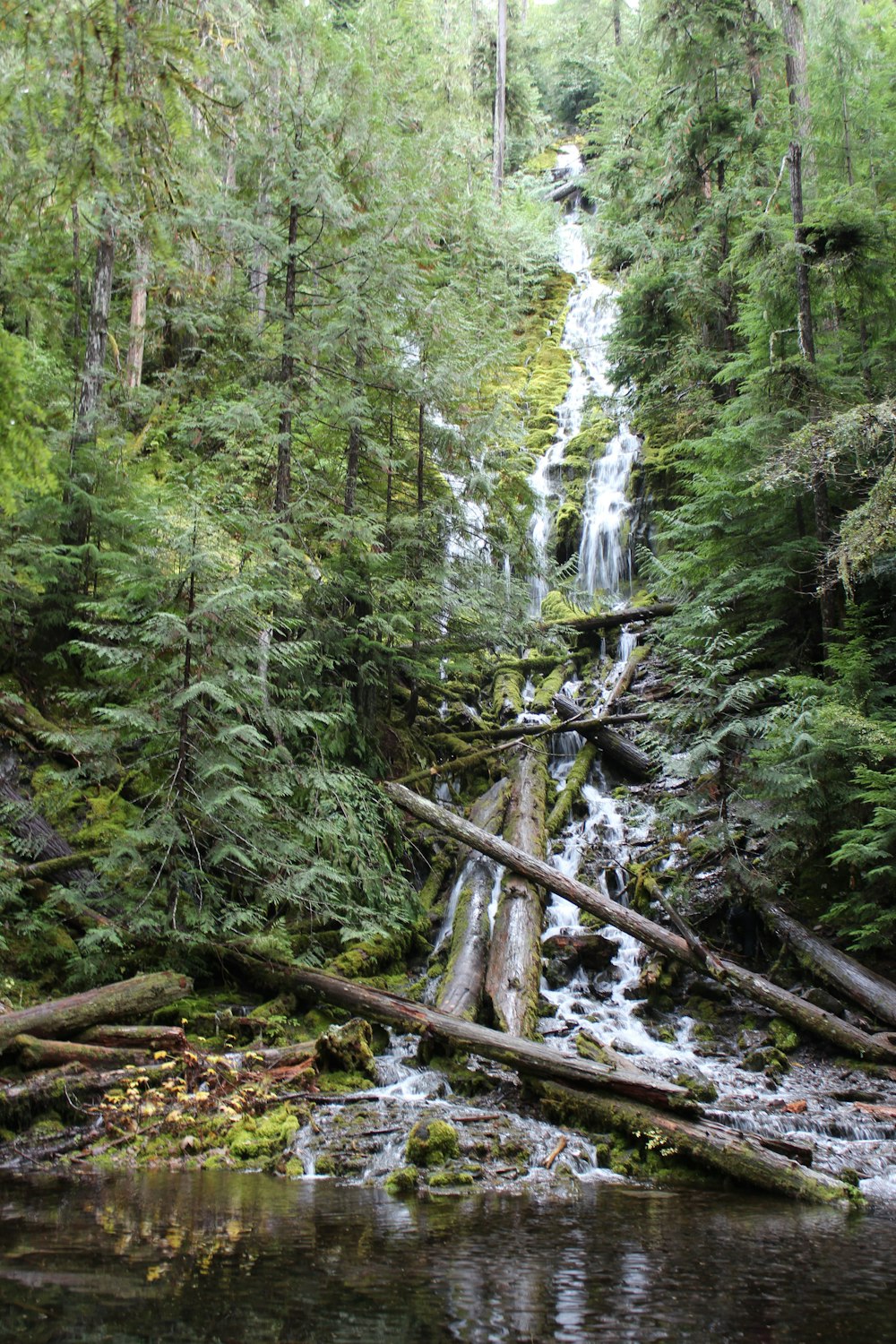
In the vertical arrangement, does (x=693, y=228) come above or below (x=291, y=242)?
above

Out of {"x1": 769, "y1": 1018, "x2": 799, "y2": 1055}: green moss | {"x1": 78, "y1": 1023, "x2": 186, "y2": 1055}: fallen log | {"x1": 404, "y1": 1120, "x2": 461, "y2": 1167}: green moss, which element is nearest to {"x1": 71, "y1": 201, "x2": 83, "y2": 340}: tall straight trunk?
{"x1": 78, "y1": 1023, "x2": 186, "y2": 1055}: fallen log

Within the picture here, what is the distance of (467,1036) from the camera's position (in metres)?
6.64

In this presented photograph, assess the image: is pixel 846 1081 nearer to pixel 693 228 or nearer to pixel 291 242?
pixel 291 242

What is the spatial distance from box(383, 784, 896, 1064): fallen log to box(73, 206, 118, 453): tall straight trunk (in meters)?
6.12

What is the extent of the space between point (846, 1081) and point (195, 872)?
6.03 m

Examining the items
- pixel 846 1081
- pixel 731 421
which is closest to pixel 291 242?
pixel 731 421

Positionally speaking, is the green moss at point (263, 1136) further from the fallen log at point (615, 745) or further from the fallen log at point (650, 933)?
the fallen log at point (615, 745)

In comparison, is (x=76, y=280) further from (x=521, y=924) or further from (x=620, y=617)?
(x=521, y=924)

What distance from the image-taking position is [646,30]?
50.0 feet

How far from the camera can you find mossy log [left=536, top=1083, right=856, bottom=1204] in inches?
190

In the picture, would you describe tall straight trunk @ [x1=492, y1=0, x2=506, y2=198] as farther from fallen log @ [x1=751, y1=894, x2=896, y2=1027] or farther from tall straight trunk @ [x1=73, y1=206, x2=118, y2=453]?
fallen log @ [x1=751, y1=894, x2=896, y2=1027]

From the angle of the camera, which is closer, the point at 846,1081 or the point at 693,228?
the point at 846,1081

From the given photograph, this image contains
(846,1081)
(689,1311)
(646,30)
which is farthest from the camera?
(646,30)

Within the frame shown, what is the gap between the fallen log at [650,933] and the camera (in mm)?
7250
